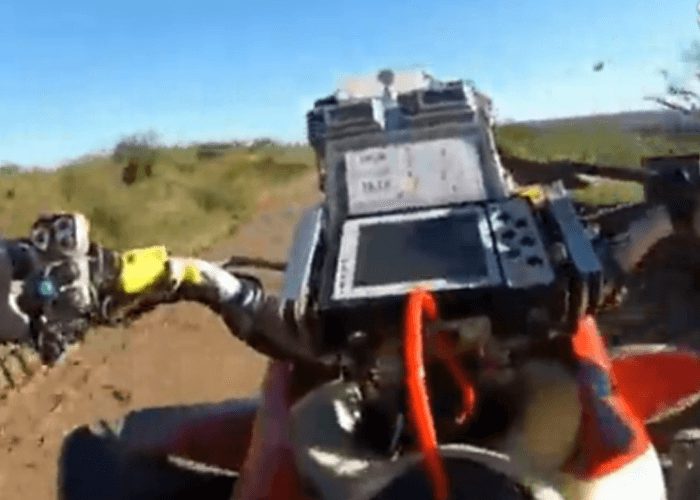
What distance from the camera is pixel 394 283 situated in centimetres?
303

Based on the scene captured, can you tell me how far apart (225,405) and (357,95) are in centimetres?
178

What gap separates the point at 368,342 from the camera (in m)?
3.05

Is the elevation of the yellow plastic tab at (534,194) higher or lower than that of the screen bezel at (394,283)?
higher

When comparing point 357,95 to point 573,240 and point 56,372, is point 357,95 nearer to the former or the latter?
Result: point 573,240

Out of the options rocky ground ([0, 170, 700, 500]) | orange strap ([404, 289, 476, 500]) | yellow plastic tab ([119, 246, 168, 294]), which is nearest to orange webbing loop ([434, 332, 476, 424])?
orange strap ([404, 289, 476, 500])

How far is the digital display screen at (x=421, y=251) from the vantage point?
120 inches

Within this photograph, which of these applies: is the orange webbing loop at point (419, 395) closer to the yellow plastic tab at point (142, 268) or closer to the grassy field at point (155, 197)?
the yellow plastic tab at point (142, 268)

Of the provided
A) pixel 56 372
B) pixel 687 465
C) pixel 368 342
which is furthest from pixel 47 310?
pixel 56 372

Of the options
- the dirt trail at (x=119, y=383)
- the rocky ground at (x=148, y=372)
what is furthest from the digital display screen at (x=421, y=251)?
the dirt trail at (x=119, y=383)

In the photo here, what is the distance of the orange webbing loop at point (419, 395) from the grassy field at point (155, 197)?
1959 cm

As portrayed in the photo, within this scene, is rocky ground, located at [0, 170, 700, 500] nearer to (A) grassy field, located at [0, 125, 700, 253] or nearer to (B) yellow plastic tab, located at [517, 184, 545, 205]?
(B) yellow plastic tab, located at [517, 184, 545, 205]

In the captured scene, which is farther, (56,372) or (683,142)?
(683,142)

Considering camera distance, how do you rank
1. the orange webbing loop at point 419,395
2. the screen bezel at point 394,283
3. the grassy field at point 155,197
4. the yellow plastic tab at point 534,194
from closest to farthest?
the orange webbing loop at point 419,395, the screen bezel at point 394,283, the yellow plastic tab at point 534,194, the grassy field at point 155,197

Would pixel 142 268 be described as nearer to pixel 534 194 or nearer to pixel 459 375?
pixel 459 375
